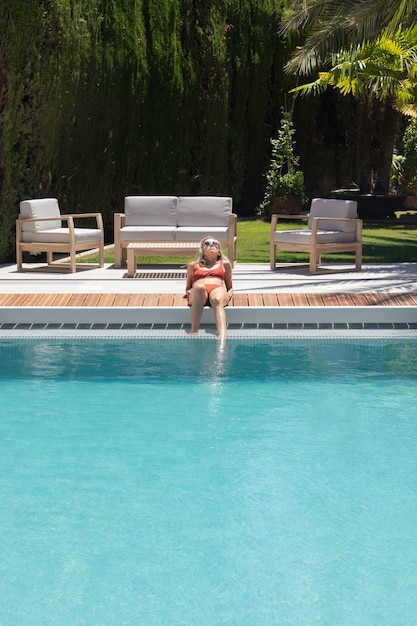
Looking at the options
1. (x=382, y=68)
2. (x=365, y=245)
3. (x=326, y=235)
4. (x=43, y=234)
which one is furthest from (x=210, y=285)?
(x=382, y=68)

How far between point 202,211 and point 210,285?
342 centimetres

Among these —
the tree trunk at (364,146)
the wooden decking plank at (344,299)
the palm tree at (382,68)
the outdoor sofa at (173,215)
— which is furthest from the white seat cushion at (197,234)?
the tree trunk at (364,146)

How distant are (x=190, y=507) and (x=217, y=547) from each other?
497mm

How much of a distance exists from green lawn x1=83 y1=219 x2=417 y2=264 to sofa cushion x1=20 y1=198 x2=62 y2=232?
1358 millimetres

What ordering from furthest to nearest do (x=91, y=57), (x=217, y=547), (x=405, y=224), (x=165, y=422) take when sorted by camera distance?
(x=405, y=224), (x=91, y=57), (x=165, y=422), (x=217, y=547)

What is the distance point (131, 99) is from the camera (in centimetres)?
1458

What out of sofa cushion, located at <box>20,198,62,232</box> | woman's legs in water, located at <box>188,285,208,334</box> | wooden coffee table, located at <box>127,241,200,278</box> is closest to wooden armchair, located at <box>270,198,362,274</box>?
wooden coffee table, located at <box>127,241,200,278</box>

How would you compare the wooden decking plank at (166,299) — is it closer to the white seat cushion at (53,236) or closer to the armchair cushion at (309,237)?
the white seat cushion at (53,236)

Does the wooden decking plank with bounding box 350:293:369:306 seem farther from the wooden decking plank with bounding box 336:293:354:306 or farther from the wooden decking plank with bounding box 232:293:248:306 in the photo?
the wooden decking plank with bounding box 232:293:248:306

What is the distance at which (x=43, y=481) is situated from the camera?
4.88 m

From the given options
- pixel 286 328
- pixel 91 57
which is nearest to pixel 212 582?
pixel 286 328

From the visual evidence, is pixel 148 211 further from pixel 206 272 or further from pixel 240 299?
pixel 206 272

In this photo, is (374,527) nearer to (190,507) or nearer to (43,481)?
(190,507)

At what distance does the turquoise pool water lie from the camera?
3.58 metres
